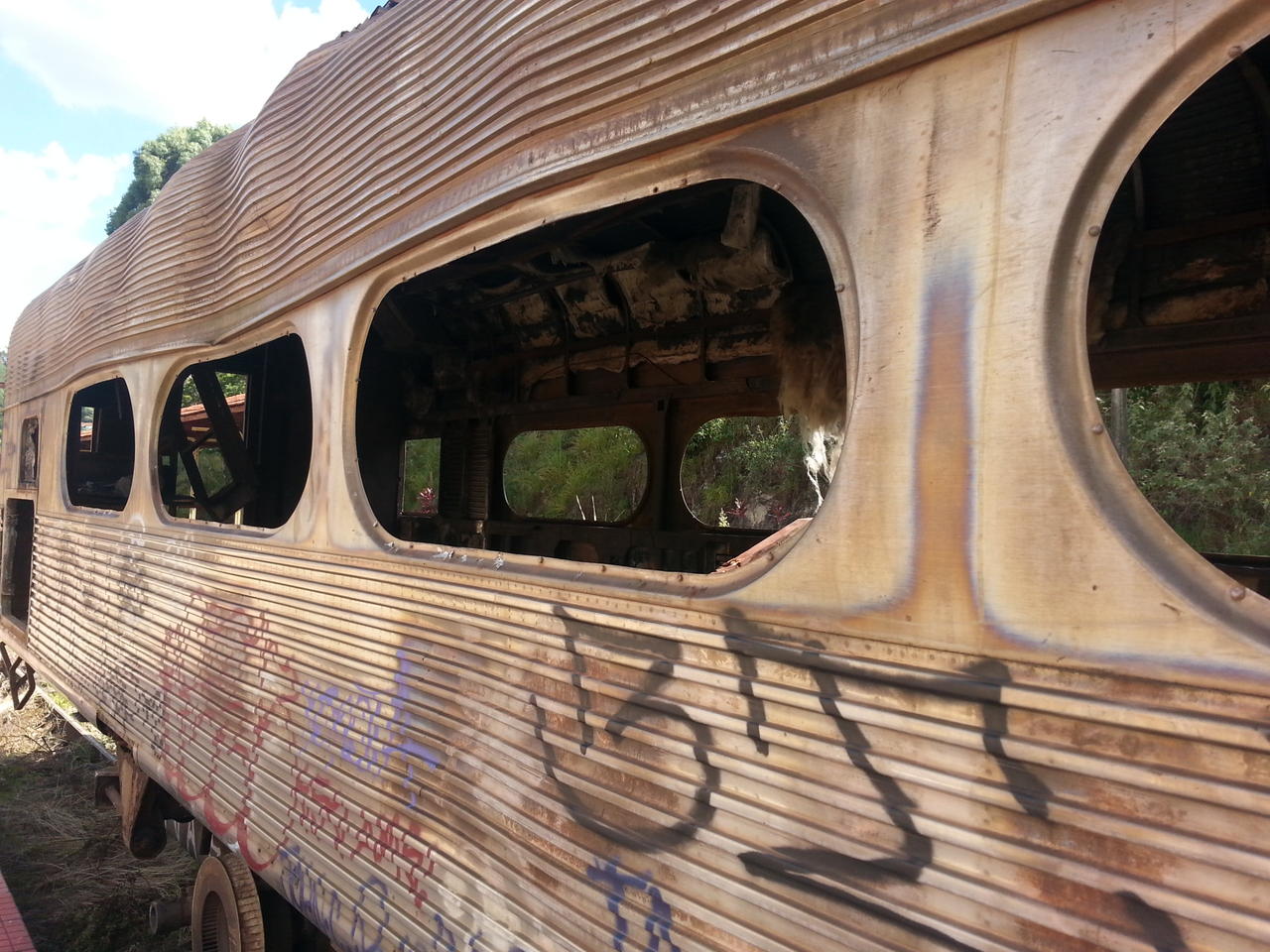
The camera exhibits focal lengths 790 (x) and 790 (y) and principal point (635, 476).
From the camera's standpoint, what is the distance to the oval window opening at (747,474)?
1185 centimetres

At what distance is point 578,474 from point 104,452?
27.1ft

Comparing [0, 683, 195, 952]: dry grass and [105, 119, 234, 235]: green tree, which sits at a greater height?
[105, 119, 234, 235]: green tree

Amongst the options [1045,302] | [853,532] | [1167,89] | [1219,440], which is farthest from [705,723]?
[1219,440]

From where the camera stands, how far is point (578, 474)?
14078 mm

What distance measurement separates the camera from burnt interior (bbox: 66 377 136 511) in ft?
20.0

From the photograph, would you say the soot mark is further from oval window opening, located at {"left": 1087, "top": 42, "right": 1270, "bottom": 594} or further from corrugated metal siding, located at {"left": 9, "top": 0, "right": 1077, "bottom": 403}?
oval window opening, located at {"left": 1087, "top": 42, "right": 1270, "bottom": 594}

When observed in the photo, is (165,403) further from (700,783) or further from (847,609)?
(847,609)

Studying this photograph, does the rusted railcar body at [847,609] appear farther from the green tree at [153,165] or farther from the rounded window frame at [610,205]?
the green tree at [153,165]

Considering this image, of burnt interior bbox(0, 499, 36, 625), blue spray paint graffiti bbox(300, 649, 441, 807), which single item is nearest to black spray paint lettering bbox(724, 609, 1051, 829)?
blue spray paint graffiti bbox(300, 649, 441, 807)

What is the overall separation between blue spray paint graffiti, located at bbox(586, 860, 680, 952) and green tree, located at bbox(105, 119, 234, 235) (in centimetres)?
2794

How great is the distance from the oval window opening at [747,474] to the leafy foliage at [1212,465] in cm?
440

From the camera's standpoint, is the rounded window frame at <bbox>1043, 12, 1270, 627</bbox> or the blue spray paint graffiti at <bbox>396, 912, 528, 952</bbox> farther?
the blue spray paint graffiti at <bbox>396, 912, 528, 952</bbox>

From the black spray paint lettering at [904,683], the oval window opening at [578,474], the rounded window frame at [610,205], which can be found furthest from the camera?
the oval window opening at [578,474]

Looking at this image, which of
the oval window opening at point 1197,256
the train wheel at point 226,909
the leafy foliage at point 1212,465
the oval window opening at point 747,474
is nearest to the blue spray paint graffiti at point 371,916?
the train wheel at point 226,909
